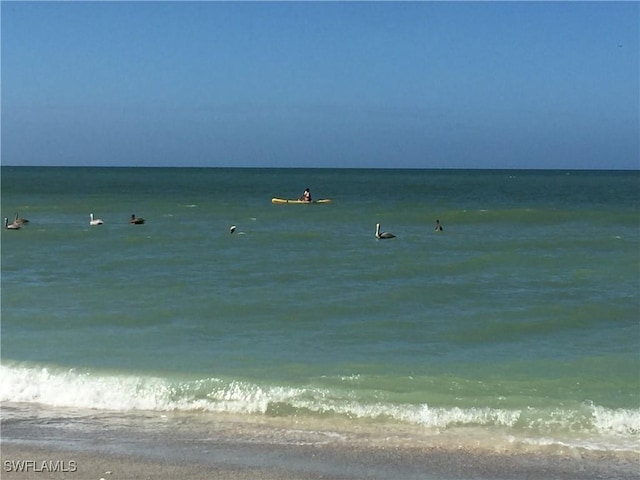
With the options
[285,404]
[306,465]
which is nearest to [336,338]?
[285,404]

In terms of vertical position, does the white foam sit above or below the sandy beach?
below

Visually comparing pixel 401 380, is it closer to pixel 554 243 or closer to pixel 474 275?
pixel 474 275

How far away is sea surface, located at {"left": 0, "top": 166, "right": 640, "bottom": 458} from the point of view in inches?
372

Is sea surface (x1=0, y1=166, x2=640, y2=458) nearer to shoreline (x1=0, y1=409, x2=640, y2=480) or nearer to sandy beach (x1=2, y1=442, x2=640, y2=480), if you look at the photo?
→ shoreline (x1=0, y1=409, x2=640, y2=480)

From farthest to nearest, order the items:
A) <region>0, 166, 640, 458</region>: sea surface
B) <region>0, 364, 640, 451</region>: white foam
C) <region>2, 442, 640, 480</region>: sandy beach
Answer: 1. <region>0, 166, 640, 458</region>: sea surface
2. <region>0, 364, 640, 451</region>: white foam
3. <region>2, 442, 640, 480</region>: sandy beach

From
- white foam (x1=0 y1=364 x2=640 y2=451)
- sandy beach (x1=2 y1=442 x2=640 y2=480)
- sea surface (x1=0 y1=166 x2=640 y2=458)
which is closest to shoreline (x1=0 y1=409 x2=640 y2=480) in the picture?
sandy beach (x1=2 y1=442 x2=640 y2=480)

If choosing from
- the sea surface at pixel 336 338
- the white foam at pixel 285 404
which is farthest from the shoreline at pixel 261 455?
the white foam at pixel 285 404

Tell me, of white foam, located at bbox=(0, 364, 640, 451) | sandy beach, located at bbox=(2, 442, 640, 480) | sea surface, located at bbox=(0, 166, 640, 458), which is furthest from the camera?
sea surface, located at bbox=(0, 166, 640, 458)

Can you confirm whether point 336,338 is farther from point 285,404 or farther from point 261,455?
point 261,455

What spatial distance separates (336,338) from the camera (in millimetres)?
13062

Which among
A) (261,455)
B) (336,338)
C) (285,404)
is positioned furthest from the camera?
(336,338)

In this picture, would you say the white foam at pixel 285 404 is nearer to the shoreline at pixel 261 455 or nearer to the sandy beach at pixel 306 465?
Answer: the shoreline at pixel 261 455

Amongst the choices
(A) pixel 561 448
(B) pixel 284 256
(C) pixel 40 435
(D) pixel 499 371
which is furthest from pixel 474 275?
(C) pixel 40 435

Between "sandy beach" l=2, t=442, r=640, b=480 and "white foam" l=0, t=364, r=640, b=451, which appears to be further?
"white foam" l=0, t=364, r=640, b=451
